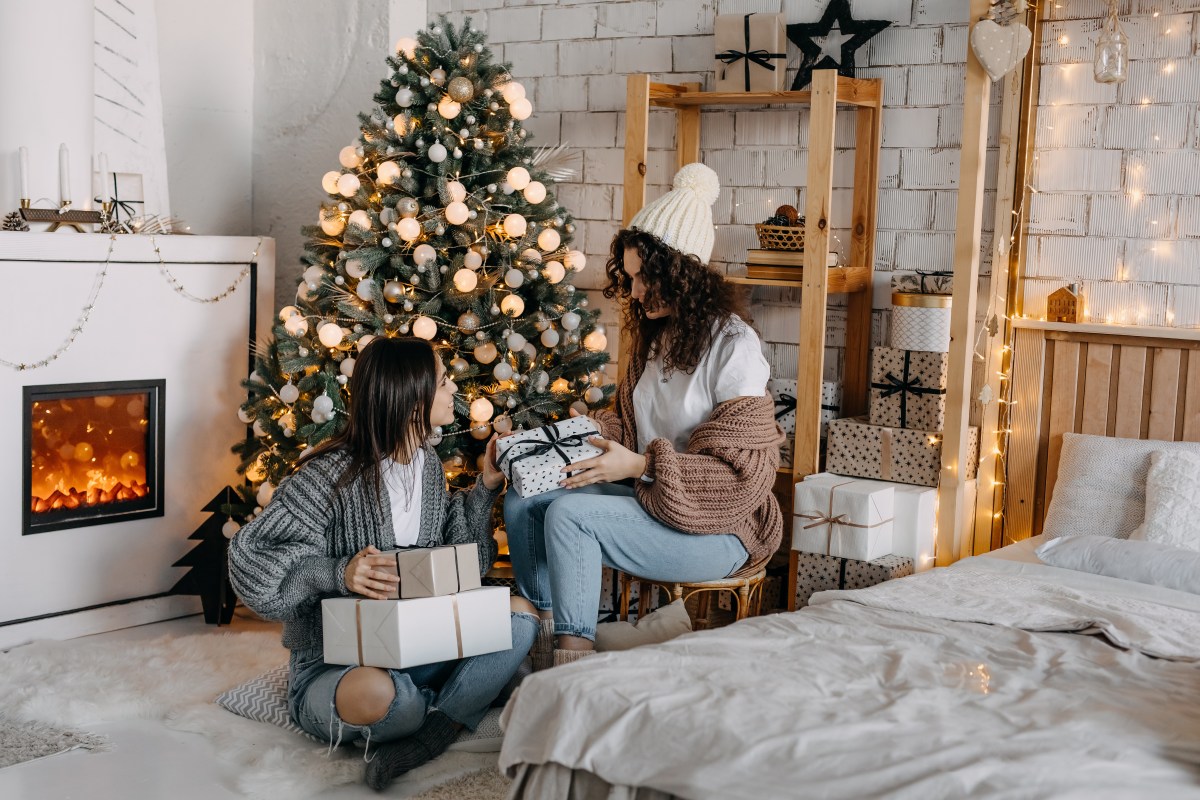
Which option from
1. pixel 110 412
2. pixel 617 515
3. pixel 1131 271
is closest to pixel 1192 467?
pixel 1131 271

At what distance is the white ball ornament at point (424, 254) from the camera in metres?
3.67

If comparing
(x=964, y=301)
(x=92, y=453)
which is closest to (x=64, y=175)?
(x=92, y=453)

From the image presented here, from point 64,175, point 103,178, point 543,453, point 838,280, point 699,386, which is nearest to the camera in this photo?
point 543,453

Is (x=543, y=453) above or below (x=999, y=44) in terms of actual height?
below

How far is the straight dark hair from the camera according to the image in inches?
115

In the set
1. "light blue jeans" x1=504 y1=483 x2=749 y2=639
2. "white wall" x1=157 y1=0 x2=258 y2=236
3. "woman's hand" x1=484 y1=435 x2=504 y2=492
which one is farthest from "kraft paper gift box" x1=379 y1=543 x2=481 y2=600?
"white wall" x1=157 y1=0 x2=258 y2=236

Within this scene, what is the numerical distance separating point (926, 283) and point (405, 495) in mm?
1689

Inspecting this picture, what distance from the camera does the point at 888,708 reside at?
2.11 metres

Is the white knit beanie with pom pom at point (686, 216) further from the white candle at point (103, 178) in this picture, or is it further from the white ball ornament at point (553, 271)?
the white candle at point (103, 178)

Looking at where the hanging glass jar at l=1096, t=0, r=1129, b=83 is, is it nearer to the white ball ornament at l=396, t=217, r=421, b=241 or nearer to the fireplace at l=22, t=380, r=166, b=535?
the white ball ornament at l=396, t=217, r=421, b=241

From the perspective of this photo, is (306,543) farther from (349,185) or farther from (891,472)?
(891,472)

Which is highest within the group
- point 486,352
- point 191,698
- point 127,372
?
point 486,352

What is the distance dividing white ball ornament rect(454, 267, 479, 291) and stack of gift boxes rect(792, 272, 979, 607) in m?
1.16

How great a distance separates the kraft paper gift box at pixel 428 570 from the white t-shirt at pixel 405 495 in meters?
0.20
